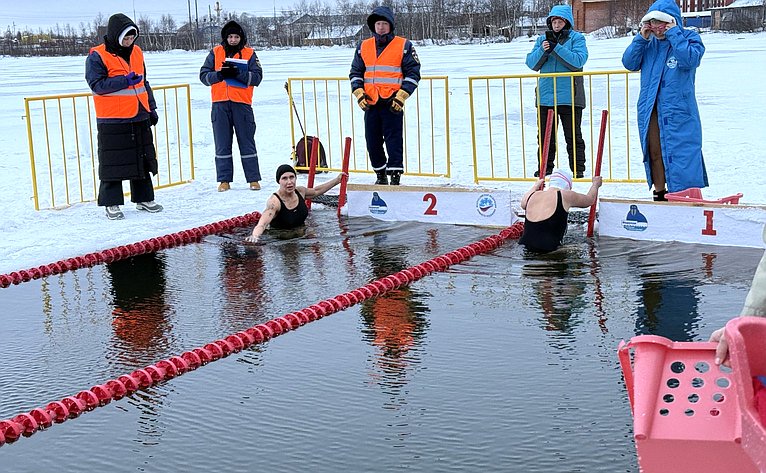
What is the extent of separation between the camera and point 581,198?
778 cm

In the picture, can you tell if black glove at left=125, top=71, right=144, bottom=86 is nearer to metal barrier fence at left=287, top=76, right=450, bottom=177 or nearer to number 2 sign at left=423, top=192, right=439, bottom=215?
metal barrier fence at left=287, top=76, right=450, bottom=177

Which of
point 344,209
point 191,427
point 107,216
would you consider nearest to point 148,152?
point 107,216

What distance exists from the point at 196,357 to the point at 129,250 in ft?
10.6

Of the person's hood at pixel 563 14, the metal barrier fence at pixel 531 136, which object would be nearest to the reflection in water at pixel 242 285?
the metal barrier fence at pixel 531 136

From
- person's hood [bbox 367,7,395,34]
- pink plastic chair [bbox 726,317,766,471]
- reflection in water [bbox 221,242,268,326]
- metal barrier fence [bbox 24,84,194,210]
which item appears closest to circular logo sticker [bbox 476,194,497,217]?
reflection in water [bbox 221,242,268,326]

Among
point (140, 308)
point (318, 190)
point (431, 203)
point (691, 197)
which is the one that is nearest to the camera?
point (140, 308)

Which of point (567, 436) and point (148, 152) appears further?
point (148, 152)

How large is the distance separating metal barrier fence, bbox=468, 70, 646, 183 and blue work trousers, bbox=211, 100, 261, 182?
2.52 m

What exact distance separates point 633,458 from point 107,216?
7103 mm

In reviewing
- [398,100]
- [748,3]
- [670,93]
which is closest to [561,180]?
[670,93]

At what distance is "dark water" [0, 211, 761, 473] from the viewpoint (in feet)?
13.4

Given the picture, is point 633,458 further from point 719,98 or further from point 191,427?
point 719,98

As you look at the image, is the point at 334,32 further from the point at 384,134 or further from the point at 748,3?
the point at 384,134

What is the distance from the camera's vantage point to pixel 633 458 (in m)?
3.86
